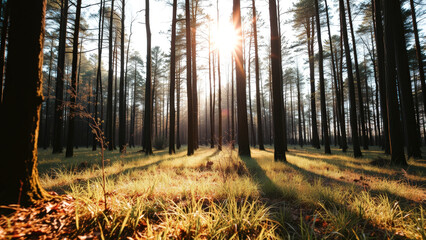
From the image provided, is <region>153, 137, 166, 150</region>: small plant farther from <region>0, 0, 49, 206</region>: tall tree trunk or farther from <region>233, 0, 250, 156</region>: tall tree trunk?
<region>0, 0, 49, 206</region>: tall tree trunk

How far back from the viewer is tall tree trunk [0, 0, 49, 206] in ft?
5.50

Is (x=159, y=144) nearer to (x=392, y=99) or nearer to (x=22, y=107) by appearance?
(x=22, y=107)

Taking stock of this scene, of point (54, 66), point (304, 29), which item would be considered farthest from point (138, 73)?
point (304, 29)

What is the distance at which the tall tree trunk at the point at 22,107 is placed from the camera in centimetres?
168

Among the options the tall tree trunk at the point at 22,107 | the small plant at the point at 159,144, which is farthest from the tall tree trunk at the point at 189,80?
the small plant at the point at 159,144

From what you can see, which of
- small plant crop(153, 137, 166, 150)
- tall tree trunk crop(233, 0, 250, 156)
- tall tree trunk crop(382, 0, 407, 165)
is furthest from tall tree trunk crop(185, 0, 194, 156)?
tall tree trunk crop(382, 0, 407, 165)

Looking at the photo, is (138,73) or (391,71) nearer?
(391,71)

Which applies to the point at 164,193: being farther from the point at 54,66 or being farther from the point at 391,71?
the point at 54,66

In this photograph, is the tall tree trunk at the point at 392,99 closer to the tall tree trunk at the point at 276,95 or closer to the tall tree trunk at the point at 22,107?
the tall tree trunk at the point at 276,95

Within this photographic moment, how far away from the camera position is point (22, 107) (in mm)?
1765

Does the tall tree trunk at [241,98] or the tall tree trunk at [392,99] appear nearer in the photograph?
the tall tree trunk at [392,99]

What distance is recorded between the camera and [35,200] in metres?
1.72

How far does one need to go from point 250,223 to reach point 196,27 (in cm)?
1490

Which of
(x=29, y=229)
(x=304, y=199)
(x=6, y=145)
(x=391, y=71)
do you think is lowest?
(x=304, y=199)
